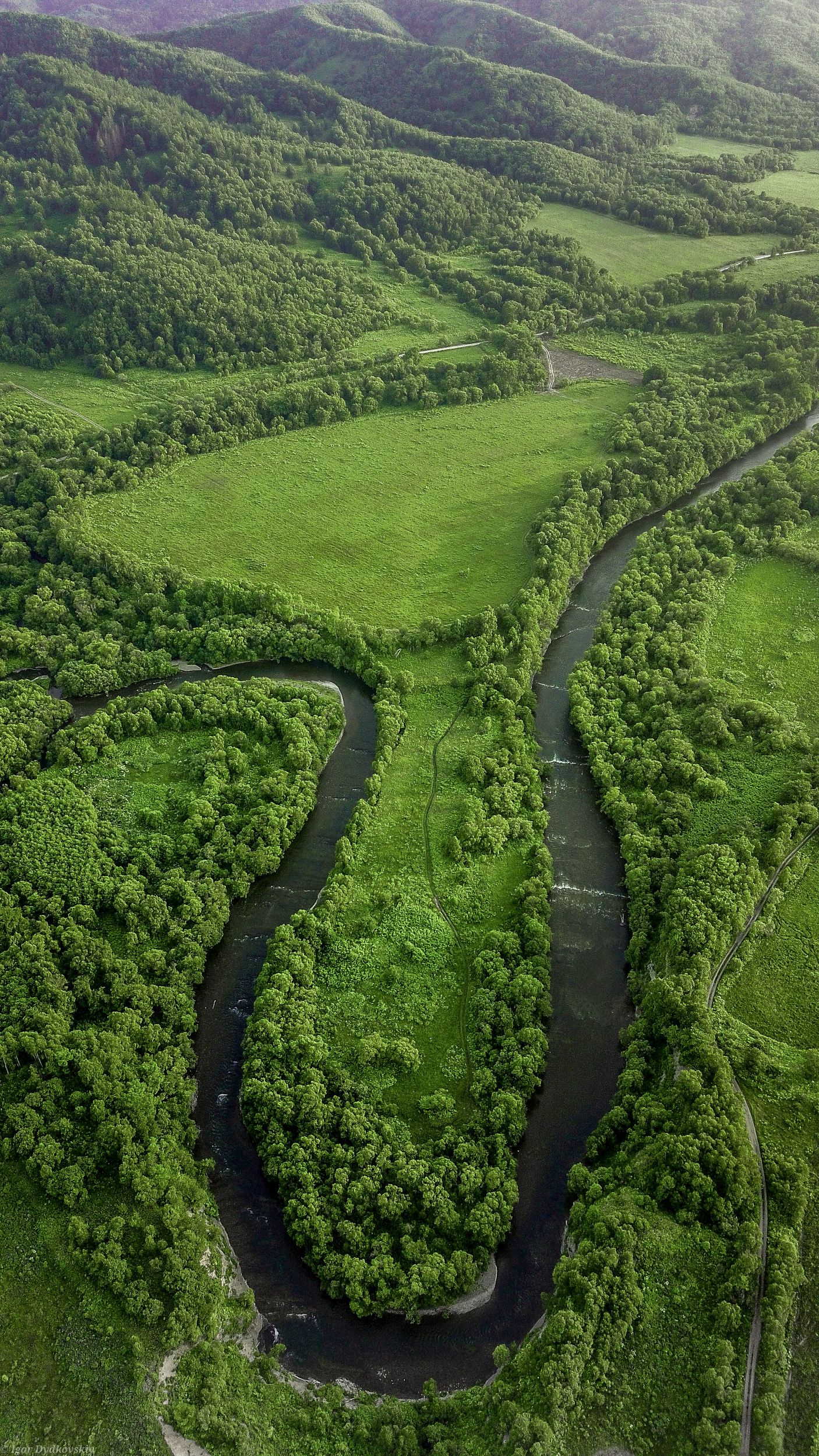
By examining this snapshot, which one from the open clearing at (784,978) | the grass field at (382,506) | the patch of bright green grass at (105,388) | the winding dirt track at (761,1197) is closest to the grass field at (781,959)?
the open clearing at (784,978)

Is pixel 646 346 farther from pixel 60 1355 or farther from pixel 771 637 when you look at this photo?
pixel 60 1355

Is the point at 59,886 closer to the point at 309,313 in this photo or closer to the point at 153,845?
the point at 153,845

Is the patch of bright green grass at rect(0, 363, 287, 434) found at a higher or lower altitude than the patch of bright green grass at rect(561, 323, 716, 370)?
lower

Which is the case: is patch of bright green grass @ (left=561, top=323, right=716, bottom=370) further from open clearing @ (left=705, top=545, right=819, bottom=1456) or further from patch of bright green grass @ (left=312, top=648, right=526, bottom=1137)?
patch of bright green grass @ (left=312, top=648, right=526, bottom=1137)

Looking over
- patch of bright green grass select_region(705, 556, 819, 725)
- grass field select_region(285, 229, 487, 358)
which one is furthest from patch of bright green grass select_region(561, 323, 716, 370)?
patch of bright green grass select_region(705, 556, 819, 725)

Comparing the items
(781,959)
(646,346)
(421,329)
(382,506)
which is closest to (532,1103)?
(781,959)

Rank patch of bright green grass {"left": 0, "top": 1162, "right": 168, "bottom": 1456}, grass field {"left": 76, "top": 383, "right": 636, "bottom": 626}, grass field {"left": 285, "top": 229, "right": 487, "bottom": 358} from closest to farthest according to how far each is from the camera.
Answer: patch of bright green grass {"left": 0, "top": 1162, "right": 168, "bottom": 1456} < grass field {"left": 76, "top": 383, "right": 636, "bottom": 626} < grass field {"left": 285, "top": 229, "right": 487, "bottom": 358}
